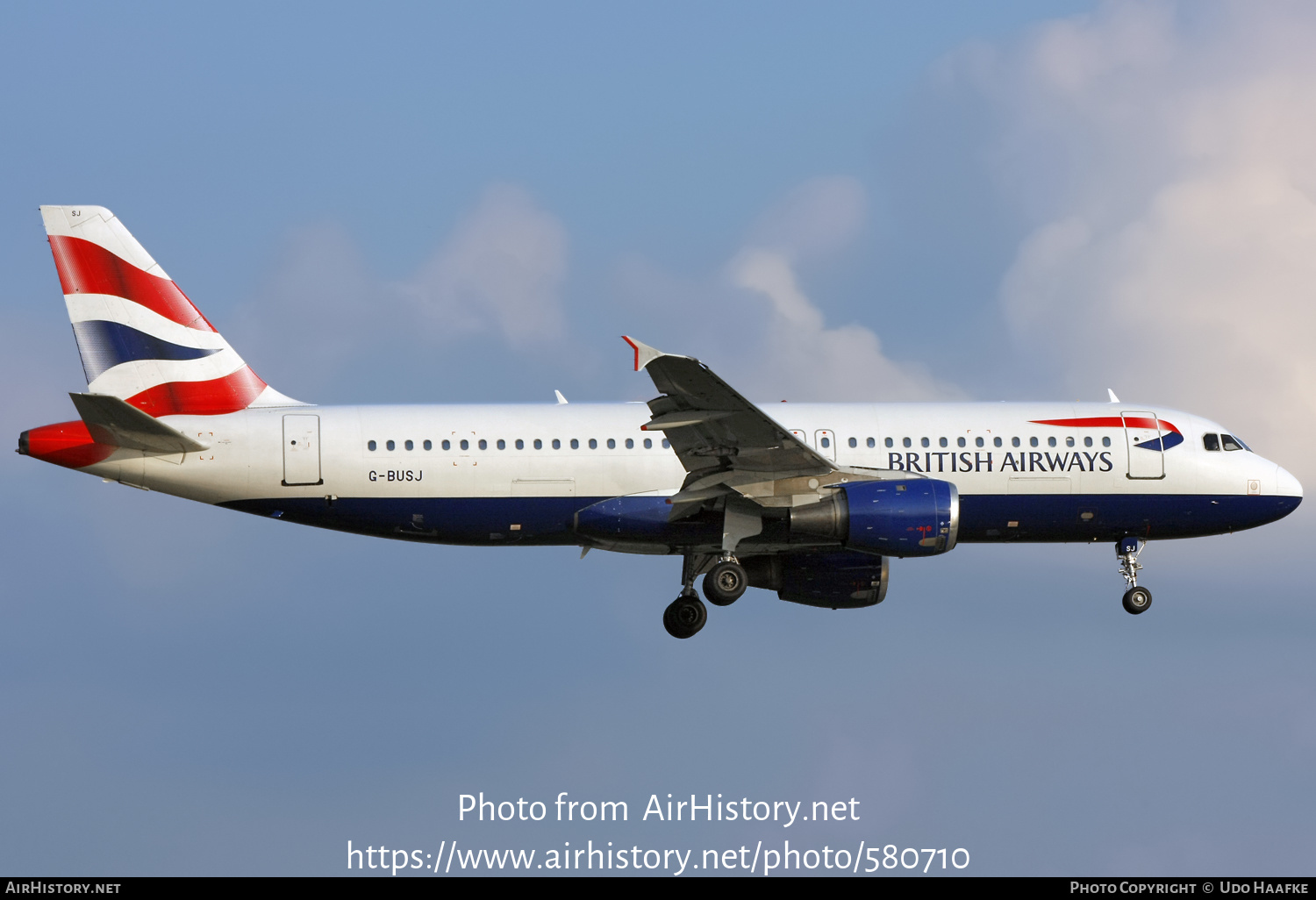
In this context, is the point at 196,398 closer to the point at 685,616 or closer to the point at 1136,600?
the point at 685,616

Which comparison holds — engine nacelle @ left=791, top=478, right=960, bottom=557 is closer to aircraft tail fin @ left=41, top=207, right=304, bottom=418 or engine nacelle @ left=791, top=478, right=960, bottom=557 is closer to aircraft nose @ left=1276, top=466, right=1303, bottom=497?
aircraft nose @ left=1276, top=466, right=1303, bottom=497

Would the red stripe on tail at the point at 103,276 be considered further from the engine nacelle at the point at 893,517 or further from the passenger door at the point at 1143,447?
the passenger door at the point at 1143,447

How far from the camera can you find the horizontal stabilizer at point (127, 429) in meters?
35.7

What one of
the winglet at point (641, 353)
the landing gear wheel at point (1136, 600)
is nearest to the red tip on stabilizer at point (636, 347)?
the winglet at point (641, 353)

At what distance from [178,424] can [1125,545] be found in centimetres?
2254

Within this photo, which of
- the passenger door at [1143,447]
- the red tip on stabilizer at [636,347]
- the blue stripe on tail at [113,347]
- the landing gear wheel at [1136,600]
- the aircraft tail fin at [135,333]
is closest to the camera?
the red tip on stabilizer at [636,347]

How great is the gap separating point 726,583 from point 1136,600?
34.6ft

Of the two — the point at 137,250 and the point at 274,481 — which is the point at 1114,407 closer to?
the point at 274,481

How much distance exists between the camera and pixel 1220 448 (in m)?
40.6

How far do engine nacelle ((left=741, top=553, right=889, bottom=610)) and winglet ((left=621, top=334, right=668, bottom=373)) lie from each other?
35.2 ft

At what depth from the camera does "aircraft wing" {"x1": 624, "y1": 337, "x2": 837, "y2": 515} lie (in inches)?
1318

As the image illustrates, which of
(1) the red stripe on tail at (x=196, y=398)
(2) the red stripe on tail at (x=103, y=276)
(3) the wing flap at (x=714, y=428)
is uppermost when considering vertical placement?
(2) the red stripe on tail at (x=103, y=276)

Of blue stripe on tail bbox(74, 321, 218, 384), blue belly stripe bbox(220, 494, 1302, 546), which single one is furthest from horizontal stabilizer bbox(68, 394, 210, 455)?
blue stripe on tail bbox(74, 321, 218, 384)

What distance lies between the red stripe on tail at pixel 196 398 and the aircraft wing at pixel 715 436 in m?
10.2
